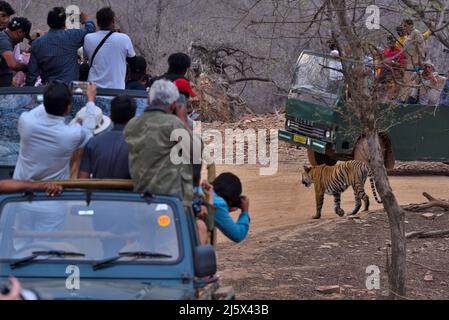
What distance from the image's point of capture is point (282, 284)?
981 centimetres

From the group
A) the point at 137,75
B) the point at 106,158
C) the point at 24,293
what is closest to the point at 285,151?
the point at 137,75

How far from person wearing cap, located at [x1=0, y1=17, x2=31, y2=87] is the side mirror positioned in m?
5.40

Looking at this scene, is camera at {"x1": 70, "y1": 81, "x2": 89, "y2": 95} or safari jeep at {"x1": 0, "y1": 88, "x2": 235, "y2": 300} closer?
safari jeep at {"x1": 0, "y1": 88, "x2": 235, "y2": 300}

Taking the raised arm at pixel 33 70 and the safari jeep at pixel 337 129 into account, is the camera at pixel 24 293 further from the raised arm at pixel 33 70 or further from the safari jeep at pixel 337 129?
the safari jeep at pixel 337 129

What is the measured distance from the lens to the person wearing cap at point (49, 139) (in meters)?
6.98

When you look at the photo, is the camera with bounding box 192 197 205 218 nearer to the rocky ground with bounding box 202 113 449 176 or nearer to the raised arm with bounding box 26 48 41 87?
the raised arm with bounding box 26 48 41 87

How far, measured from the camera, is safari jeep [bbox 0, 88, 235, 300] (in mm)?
5965

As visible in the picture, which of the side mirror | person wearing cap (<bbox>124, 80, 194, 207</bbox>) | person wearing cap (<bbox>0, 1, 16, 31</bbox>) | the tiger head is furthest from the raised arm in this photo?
the tiger head

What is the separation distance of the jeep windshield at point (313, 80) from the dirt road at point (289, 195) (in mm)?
1524

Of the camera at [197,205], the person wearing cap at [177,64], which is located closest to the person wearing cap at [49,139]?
the camera at [197,205]

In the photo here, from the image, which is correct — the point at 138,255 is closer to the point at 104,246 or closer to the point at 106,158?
the point at 104,246

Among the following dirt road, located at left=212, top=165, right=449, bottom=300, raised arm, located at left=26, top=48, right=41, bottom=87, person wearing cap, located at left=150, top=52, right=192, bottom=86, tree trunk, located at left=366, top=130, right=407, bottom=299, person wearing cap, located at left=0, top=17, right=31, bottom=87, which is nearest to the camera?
tree trunk, located at left=366, top=130, right=407, bottom=299

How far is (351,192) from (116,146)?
10425 millimetres

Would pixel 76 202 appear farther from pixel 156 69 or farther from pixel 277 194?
pixel 156 69
